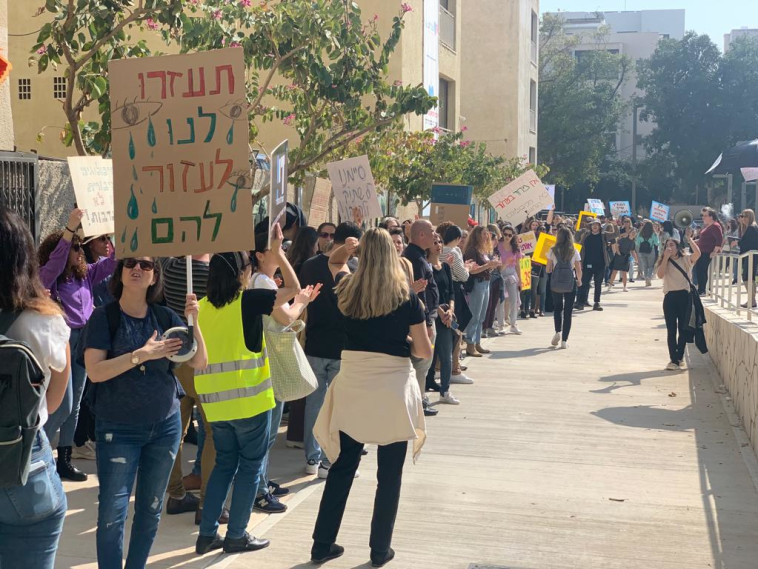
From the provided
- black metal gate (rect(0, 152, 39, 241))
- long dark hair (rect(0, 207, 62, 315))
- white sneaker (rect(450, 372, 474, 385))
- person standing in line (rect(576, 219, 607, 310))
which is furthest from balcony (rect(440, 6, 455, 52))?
long dark hair (rect(0, 207, 62, 315))

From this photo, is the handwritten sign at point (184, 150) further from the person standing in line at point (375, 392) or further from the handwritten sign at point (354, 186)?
the handwritten sign at point (354, 186)

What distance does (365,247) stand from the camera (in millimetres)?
5781

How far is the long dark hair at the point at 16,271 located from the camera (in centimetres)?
355

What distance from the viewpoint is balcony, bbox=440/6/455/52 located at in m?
30.3

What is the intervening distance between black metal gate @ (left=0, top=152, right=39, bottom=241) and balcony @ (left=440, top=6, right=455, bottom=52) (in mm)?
21936

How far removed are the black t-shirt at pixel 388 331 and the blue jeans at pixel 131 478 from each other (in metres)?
1.25

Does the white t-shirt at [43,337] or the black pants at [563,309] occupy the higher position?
the white t-shirt at [43,337]

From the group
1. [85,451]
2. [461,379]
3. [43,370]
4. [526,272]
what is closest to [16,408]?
[43,370]

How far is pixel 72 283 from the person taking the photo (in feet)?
24.0

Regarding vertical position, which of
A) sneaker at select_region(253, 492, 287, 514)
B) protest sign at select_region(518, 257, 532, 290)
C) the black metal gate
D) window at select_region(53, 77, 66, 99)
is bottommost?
sneaker at select_region(253, 492, 287, 514)

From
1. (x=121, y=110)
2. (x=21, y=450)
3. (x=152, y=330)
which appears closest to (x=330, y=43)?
(x=121, y=110)

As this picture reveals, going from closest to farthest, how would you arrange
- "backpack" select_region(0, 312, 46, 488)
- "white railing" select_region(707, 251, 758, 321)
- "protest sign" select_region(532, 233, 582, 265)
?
"backpack" select_region(0, 312, 46, 488) → "white railing" select_region(707, 251, 758, 321) → "protest sign" select_region(532, 233, 582, 265)

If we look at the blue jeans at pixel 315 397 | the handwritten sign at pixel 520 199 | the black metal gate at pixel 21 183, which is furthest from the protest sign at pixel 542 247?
the blue jeans at pixel 315 397

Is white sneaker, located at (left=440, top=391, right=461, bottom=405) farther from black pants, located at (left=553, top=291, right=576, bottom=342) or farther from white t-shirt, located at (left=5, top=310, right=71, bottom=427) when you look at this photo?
white t-shirt, located at (left=5, top=310, right=71, bottom=427)
